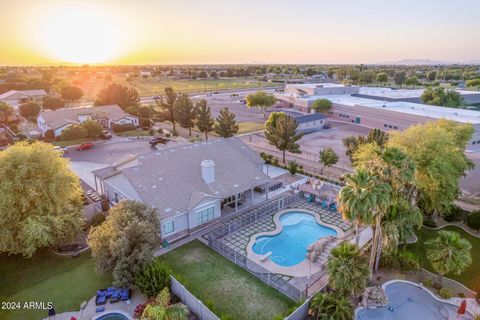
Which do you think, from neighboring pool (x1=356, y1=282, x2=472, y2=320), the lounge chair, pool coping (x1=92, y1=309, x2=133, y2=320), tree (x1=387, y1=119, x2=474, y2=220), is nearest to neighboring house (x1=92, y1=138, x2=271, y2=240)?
the lounge chair

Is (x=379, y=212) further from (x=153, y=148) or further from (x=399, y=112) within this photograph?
(x=399, y=112)

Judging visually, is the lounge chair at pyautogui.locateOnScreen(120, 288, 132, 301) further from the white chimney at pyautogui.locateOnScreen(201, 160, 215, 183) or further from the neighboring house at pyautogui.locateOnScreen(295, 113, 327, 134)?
the neighboring house at pyautogui.locateOnScreen(295, 113, 327, 134)

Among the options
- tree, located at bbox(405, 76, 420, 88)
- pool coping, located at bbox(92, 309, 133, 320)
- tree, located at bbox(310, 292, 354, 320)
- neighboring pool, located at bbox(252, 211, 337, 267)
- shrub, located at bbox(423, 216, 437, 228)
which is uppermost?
tree, located at bbox(405, 76, 420, 88)

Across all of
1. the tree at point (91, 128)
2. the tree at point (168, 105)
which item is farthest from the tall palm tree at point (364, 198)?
the tree at point (91, 128)

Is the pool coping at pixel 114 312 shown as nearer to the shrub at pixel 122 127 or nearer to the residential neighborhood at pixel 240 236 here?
the residential neighborhood at pixel 240 236

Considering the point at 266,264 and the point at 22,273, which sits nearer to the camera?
the point at 22,273

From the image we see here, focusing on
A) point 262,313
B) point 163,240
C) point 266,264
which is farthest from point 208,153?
point 262,313
